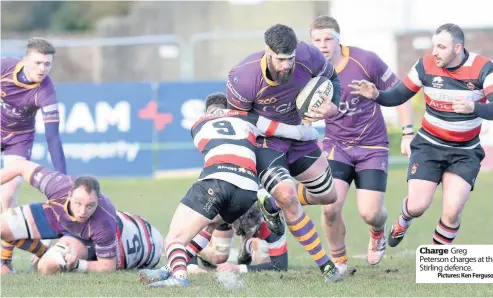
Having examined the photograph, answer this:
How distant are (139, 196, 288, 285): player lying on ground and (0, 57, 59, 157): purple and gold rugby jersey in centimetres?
204

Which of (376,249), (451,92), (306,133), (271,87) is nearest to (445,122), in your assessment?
(451,92)

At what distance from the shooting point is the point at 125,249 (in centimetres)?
930

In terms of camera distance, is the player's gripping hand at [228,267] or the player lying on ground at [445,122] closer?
the player lying on ground at [445,122]

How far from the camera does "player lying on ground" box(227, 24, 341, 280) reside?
25.5 feet

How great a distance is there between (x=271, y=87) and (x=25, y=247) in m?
3.07

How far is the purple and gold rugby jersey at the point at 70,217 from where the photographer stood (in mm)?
8992

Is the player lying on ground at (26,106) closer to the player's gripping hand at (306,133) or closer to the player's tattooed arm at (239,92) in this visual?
the player's tattooed arm at (239,92)

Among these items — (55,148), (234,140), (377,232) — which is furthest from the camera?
(55,148)

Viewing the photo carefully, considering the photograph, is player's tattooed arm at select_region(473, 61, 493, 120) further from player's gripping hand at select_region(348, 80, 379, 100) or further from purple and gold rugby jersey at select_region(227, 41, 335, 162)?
purple and gold rugby jersey at select_region(227, 41, 335, 162)

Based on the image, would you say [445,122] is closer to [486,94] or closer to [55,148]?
[486,94]

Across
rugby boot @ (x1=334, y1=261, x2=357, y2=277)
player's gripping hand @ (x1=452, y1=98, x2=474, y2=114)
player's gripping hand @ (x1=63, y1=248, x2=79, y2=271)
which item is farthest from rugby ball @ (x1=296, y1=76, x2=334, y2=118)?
player's gripping hand @ (x1=63, y1=248, x2=79, y2=271)

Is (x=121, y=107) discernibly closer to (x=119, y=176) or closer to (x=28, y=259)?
(x=119, y=176)

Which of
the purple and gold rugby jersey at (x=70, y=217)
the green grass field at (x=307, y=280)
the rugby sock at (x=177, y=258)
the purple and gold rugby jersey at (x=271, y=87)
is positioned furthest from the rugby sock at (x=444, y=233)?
the purple and gold rugby jersey at (x=70, y=217)

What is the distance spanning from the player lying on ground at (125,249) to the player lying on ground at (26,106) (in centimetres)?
87
